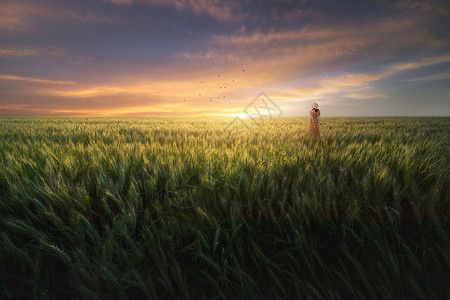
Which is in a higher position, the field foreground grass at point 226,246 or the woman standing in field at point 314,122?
the woman standing in field at point 314,122

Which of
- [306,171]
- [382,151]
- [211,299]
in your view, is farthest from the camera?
[382,151]

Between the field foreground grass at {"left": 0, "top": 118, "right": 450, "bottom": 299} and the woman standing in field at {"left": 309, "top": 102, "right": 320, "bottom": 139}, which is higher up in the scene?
the woman standing in field at {"left": 309, "top": 102, "right": 320, "bottom": 139}

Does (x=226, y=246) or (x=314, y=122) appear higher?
(x=314, y=122)

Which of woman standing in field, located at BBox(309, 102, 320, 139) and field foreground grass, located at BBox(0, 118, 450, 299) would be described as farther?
woman standing in field, located at BBox(309, 102, 320, 139)

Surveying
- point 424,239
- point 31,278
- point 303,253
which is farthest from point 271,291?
point 31,278

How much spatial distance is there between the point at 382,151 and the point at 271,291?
254cm

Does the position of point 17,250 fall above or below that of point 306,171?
below

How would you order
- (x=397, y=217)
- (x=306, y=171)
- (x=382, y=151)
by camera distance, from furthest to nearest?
(x=382, y=151) → (x=306, y=171) → (x=397, y=217)

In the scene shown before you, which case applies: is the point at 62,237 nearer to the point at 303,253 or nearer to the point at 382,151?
the point at 303,253

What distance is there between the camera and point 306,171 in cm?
176

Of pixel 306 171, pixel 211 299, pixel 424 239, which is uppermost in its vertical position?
pixel 306 171

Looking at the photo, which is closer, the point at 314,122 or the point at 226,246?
the point at 226,246

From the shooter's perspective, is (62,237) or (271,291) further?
(62,237)

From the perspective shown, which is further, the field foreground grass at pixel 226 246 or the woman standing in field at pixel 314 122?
the woman standing in field at pixel 314 122
